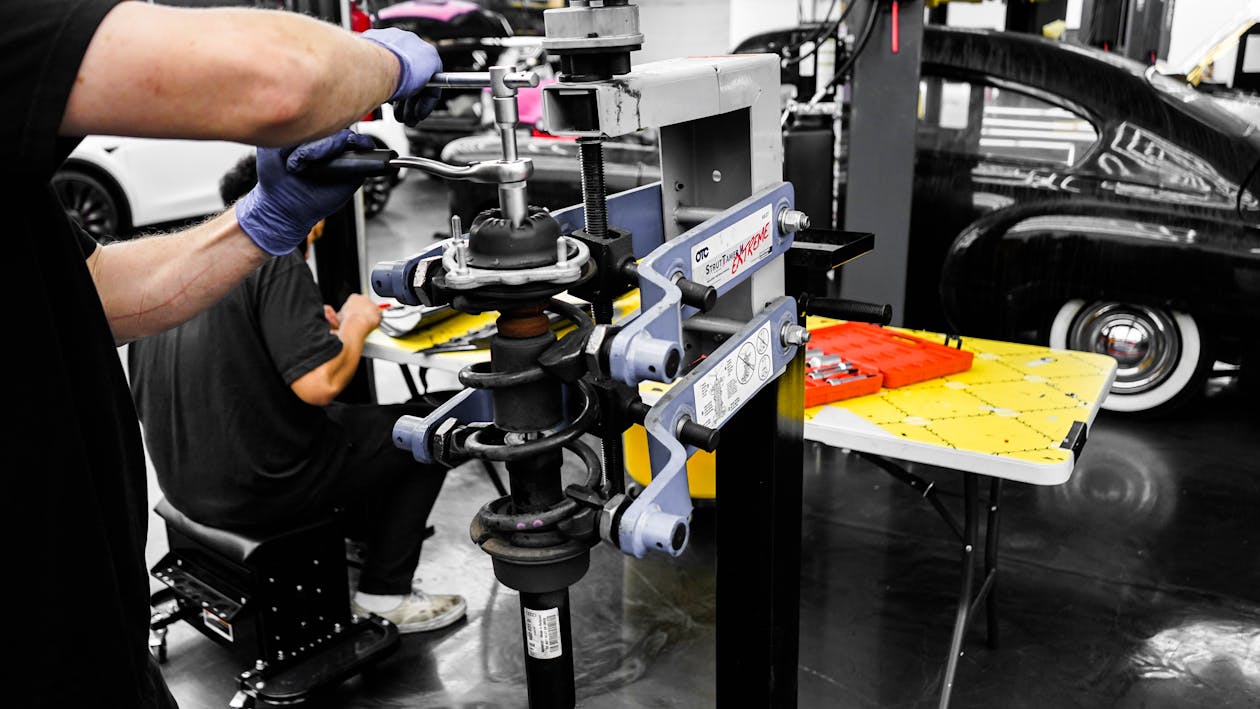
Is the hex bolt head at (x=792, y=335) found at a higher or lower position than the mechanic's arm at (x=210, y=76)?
lower

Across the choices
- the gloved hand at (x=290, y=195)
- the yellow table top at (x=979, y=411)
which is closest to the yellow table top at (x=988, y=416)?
the yellow table top at (x=979, y=411)

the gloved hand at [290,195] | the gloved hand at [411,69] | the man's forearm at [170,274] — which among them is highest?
the gloved hand at [411,69]

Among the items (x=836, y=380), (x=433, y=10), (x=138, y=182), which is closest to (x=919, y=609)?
(x=836, y=380)

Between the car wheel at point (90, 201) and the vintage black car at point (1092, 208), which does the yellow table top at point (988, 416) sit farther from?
the car wheel at point (90, 201)

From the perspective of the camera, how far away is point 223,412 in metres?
2.61

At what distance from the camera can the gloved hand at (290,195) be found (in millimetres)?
1271

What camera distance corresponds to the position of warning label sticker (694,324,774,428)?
1277mm

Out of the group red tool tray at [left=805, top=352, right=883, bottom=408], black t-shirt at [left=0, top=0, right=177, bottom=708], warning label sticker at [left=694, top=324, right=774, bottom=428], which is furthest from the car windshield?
black t-shirt at [left=0, top=0, right=177, bottom=708]

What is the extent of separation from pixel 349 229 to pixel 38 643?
8.77 ft

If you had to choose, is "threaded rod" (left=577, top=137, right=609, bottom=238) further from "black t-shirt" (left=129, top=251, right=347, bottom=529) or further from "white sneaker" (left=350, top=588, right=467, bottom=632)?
"white sneaker" (left=350, top=588, right=467, bottom=632)

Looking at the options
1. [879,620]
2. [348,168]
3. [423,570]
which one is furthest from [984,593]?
[348,168]

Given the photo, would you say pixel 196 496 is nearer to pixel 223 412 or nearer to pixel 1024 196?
pixel 223 412

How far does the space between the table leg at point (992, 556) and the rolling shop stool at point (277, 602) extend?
1.68 metres

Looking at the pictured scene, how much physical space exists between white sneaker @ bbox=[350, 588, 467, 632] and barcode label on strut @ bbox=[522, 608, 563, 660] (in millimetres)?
2000
